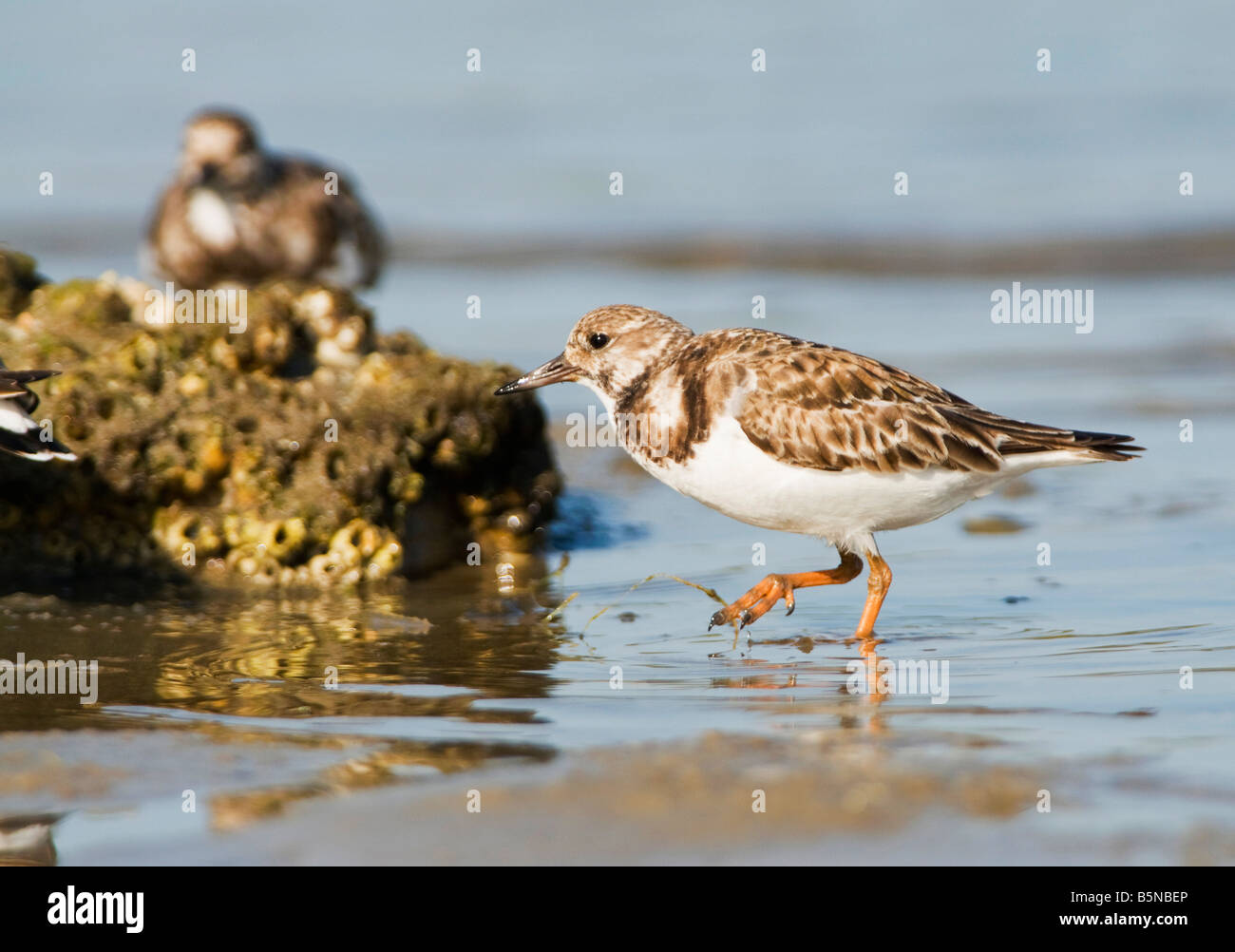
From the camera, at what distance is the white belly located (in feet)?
16.1

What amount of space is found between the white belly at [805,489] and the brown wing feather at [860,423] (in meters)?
0.04

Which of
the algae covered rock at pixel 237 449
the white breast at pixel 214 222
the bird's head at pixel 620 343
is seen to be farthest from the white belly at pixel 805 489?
the white breast at pixel 214 222

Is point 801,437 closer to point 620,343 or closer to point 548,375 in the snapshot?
point 620,343

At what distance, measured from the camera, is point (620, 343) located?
210 inches

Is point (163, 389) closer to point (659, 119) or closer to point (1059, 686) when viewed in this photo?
point (1059, 686)

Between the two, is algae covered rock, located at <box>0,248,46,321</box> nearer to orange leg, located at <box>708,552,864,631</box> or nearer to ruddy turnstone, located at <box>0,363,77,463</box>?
ruddy turnstone, located at <box>0,363,77,463</box>

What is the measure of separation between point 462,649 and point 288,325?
2.02 metres

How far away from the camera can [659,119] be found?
19.7 meters

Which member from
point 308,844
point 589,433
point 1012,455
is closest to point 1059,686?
point 1012,455

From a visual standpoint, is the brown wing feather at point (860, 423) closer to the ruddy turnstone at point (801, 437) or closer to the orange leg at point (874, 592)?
the ruddy turnstone at point (801, 437)

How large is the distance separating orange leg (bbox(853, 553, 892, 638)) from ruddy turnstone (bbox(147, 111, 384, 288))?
537cm

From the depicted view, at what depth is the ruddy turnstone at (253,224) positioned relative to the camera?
9422 millimetres

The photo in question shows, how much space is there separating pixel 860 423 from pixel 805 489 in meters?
0.29
